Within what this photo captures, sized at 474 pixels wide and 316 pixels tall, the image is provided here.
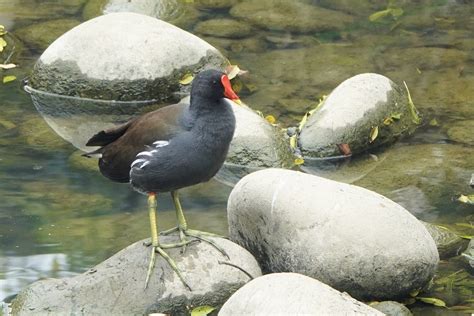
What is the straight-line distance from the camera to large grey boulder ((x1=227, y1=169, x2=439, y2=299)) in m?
5.60

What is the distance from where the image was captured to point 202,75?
535 centimetres

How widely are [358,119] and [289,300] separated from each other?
342cm

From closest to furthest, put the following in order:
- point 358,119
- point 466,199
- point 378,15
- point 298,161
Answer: point 466,199
point 298,161
point 358,119
point 378,15

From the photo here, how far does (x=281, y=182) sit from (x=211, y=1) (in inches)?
231

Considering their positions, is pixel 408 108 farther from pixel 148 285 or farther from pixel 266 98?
pixel 148 285

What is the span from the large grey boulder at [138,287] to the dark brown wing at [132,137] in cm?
46

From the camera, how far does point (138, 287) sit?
5.51 m

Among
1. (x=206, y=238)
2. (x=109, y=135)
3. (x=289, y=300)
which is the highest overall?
(x=109, y=135)

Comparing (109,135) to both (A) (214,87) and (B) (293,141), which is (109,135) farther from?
(B) (293,141)

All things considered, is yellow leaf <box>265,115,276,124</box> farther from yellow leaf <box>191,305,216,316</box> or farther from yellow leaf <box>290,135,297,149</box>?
yellow leaf <box>191,305,216,316</box>

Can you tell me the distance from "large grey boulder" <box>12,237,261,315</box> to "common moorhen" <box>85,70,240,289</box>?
0.07 metres

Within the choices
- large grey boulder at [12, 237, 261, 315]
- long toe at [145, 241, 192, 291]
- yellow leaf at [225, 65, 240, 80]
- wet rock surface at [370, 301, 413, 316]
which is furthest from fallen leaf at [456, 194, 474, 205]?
yellow leaf at [225, 65, 240, 80]

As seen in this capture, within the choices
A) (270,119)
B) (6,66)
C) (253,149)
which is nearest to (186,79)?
(270,119)

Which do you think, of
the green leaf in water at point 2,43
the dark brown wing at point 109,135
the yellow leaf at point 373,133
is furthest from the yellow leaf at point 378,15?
the dark brown wing at point 109,135
